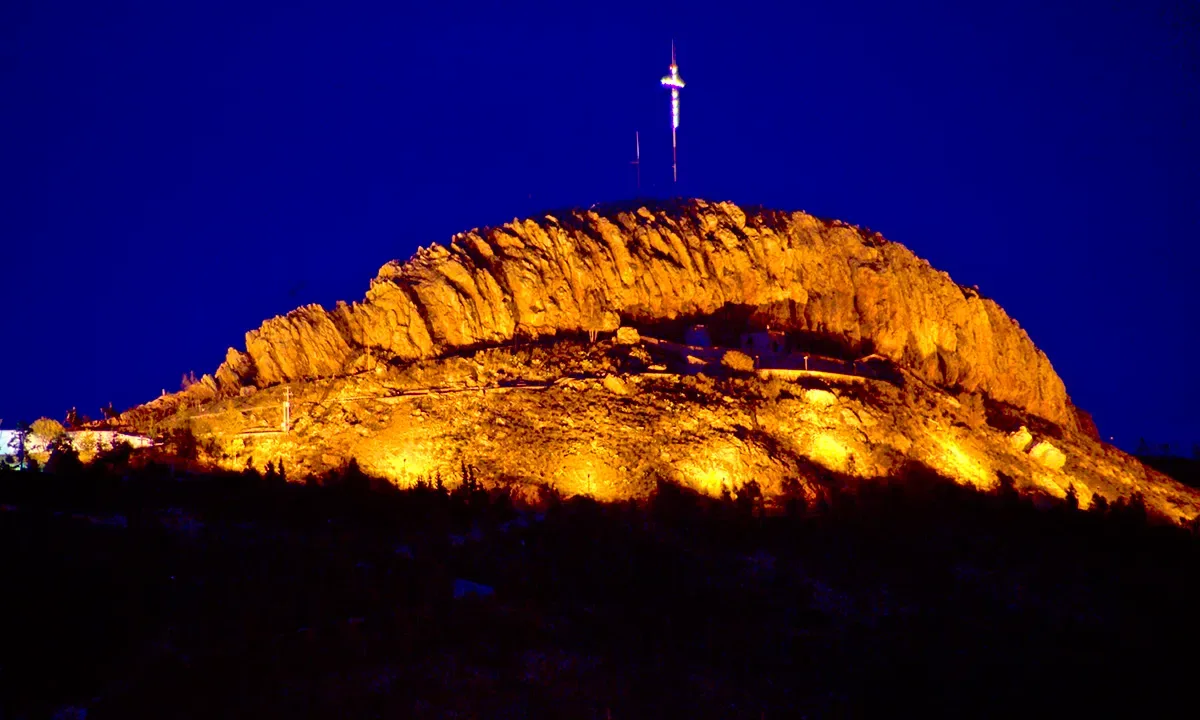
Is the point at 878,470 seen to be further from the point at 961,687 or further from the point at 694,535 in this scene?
the point at 961,687

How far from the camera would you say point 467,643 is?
13344 mm

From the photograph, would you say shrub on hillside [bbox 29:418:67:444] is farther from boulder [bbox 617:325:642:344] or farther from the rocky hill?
boulder [bbox 617:325:642:344]

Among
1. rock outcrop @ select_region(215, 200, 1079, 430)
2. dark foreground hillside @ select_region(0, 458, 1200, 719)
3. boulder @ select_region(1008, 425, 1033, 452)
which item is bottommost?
dark foreground hillside @ select_region(0, 458, 1200, 719)

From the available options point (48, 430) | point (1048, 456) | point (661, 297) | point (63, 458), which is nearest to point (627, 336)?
point (661, 297)

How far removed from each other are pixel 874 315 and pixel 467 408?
605 inches

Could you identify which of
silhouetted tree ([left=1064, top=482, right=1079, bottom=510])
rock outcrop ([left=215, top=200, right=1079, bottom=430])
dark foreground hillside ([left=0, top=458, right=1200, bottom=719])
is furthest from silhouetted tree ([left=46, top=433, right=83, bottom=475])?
silhouetted tree ([left=1064, top=482, right=1079, bottom=510])

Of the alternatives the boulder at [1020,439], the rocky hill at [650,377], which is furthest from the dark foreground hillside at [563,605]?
the boulder at [1020,439]

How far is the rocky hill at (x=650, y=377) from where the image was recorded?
80.4ft

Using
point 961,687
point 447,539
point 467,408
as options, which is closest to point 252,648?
point 447,539

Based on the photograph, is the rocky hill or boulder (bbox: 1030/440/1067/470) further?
boulder (bbox: 1030/440/1067/470)

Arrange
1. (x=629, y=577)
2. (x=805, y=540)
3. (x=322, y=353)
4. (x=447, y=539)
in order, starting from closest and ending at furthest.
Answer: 1. (x=629, y=577)
2. (x=447, y=539)
3. (x=805, y=540)
4. (x=322, y=353)

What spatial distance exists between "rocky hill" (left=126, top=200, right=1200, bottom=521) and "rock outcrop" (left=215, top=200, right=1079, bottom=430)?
73 mm

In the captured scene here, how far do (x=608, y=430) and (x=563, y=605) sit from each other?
30.6 feet

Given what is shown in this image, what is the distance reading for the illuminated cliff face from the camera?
23.9 m
